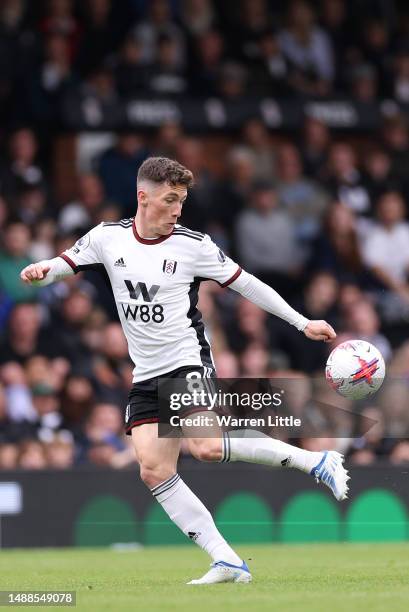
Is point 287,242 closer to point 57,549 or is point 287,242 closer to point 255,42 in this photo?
point 255,42

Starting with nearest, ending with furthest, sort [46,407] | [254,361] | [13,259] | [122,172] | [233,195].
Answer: [46,407] → [13,259] → [254,361] → [122,172] → [233,195]

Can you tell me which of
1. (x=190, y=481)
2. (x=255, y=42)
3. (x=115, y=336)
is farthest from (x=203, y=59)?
Answer: (x=190, y=481)

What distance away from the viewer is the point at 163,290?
816 cm

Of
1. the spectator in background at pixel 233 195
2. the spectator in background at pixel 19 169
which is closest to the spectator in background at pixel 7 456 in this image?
the spectator in background at pixel 19 169

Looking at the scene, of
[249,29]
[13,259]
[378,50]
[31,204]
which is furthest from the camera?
[378,50]

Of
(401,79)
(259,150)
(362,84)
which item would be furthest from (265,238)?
(401,79)

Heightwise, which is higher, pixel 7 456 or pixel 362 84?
pixel 362 84

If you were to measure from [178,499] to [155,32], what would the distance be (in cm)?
960

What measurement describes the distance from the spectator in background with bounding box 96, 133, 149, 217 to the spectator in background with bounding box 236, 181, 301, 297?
1219 millimetres

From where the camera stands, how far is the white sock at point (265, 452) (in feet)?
26.2

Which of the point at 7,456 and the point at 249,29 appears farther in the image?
the point at 249,29

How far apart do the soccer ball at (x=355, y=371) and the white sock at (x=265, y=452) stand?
17.8 inches

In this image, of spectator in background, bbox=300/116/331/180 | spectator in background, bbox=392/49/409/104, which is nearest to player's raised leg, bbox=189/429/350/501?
spectator in background, bbox=300/116/331/180

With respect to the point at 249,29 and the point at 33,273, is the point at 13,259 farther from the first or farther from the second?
the point at 33,273
